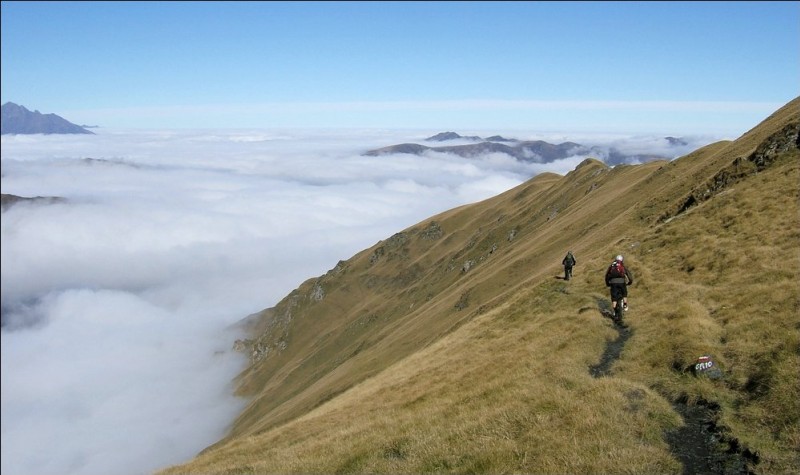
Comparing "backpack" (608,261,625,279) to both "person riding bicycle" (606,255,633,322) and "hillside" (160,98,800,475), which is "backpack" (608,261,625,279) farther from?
"hillside" (160,98,800,475)

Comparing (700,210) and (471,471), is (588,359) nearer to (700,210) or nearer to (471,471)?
(471,471)

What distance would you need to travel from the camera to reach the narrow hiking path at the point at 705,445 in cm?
1157

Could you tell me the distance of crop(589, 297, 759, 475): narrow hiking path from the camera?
1157 centimetres

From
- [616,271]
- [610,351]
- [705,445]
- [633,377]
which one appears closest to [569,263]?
[616,271]

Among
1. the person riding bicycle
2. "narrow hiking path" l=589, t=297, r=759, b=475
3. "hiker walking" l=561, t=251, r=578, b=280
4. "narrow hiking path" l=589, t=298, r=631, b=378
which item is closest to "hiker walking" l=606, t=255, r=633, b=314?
the person riding bicycle

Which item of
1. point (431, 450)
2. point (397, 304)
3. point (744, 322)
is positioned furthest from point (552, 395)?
point (397, 304)

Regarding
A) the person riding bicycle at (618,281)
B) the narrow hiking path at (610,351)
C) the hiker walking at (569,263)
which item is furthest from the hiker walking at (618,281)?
the hiker walking at (569,263)

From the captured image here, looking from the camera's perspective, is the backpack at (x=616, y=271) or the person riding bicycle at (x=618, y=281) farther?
the backpack at (x=616, y=271)

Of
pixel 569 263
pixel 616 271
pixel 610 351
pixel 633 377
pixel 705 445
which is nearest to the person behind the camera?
pixel 705 445

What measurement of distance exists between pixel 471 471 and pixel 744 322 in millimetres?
13946

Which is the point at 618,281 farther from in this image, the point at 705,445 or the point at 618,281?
A: the point at 705,445

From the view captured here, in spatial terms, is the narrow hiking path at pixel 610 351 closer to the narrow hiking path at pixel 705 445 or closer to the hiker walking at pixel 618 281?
the hiker walking at pixel 618 281

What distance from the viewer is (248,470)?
1731 centimetres

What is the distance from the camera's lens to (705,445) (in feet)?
41.4
